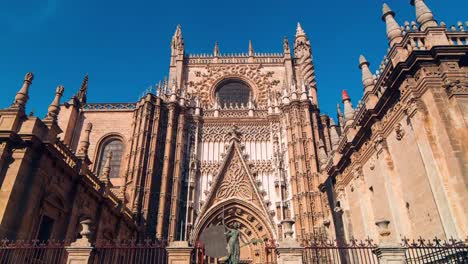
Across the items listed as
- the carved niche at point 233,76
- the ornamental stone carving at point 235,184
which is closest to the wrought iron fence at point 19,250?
the ornamental stone carving at point 235,184

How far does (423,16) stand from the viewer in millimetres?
11289

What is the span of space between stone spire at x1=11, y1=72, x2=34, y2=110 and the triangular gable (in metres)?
14.1

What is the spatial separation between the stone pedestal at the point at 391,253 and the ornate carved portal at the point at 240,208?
14604 millimetres

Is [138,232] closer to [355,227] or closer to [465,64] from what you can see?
[355,227]

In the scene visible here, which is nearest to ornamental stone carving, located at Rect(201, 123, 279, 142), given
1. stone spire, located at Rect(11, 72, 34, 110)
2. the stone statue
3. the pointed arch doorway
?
the pointed arch doorway

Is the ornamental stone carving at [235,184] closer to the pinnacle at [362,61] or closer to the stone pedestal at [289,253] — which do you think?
the pinnacle at [362,61]

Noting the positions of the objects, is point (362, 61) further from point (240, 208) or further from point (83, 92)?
point (83, 92)

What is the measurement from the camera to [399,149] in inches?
468

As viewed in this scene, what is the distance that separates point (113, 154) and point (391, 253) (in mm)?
20644

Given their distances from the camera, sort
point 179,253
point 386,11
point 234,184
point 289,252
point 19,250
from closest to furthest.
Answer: point 289,252, point 179,253, point 19,250, point 386,11, point 234,184

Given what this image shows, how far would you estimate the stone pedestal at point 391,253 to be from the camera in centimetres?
806

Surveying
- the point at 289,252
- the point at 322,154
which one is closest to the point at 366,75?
the point at 322,154

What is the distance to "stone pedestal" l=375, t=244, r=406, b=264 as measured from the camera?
8.06m

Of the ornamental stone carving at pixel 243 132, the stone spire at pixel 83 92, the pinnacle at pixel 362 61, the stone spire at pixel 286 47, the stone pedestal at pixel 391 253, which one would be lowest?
the stone pedestal at pixel 391 253
